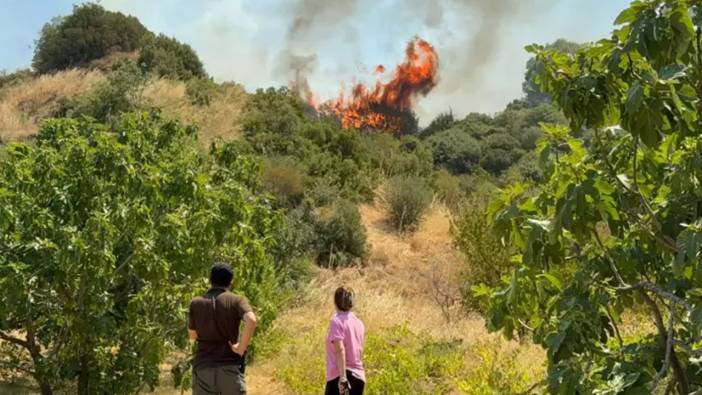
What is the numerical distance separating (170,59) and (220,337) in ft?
92.6

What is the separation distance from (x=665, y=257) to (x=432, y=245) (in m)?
18.2

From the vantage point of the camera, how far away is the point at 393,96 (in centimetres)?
4278

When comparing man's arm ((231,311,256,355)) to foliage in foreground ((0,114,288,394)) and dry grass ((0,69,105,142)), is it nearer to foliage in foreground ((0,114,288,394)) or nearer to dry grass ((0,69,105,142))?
foliage in foreground ((0,114,288,394))

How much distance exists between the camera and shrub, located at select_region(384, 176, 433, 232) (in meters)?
22.7

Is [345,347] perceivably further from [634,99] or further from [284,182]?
[284,182]

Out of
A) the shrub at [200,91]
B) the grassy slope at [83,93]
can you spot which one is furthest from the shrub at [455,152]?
the shrub at [200,91]

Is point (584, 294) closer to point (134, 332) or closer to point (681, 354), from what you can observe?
point (681, 354)

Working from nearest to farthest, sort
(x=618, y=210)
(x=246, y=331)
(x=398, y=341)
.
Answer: (x=618, y=210), (x=246, y=331), (x=398, y=341)

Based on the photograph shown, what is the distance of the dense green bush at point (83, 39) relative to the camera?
33.5 meters

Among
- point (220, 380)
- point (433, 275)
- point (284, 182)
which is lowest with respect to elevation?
point (220, 380)

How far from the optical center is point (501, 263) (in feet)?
37.8

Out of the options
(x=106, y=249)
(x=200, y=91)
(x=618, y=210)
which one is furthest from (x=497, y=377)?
(x=200, y=91)

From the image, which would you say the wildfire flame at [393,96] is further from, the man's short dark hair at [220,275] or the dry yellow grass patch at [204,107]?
the man's short dark hair at [220,275]

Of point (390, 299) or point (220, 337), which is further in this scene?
point (390, 299)
